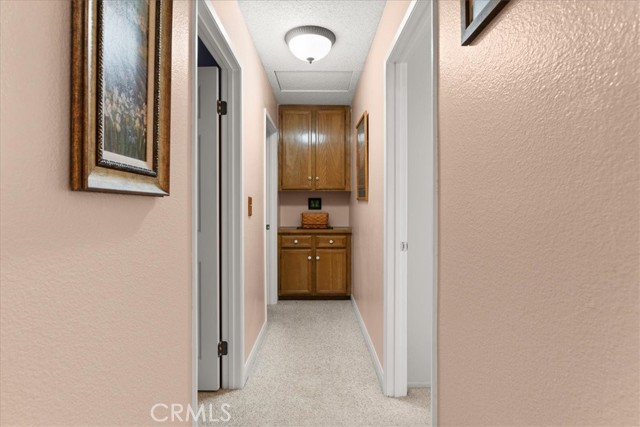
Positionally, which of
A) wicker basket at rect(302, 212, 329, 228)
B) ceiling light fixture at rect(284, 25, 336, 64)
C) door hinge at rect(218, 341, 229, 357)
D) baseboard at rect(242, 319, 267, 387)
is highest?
ceiling light fixture at rect(284, 25, 336, 64)

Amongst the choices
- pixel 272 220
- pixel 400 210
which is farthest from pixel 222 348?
pixel 272 220

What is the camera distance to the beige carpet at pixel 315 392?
2.02 m

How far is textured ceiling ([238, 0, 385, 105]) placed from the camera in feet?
7.74

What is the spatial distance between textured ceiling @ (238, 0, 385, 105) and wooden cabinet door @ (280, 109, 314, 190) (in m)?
0.39

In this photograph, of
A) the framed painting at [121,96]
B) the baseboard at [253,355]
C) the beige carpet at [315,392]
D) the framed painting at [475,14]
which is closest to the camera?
the framed painting at [121,96]

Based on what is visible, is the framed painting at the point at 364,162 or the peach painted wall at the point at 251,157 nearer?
the peach painted wall at the point at 251,157

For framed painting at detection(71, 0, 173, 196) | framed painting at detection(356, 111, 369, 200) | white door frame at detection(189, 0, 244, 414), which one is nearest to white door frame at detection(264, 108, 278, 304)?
framed painting at detection(356, 111, 369, 200)

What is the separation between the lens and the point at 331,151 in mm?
4613

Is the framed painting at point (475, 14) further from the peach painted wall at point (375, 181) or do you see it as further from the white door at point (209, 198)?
the white door at point (209, 198)

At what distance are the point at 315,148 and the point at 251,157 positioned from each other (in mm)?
1978

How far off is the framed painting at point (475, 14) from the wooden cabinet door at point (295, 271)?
3.55 meters

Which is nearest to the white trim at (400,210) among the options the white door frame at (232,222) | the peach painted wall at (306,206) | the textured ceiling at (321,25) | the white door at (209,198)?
the textured ceiling at (321,25)

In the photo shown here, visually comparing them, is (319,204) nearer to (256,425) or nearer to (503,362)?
(256,425)
